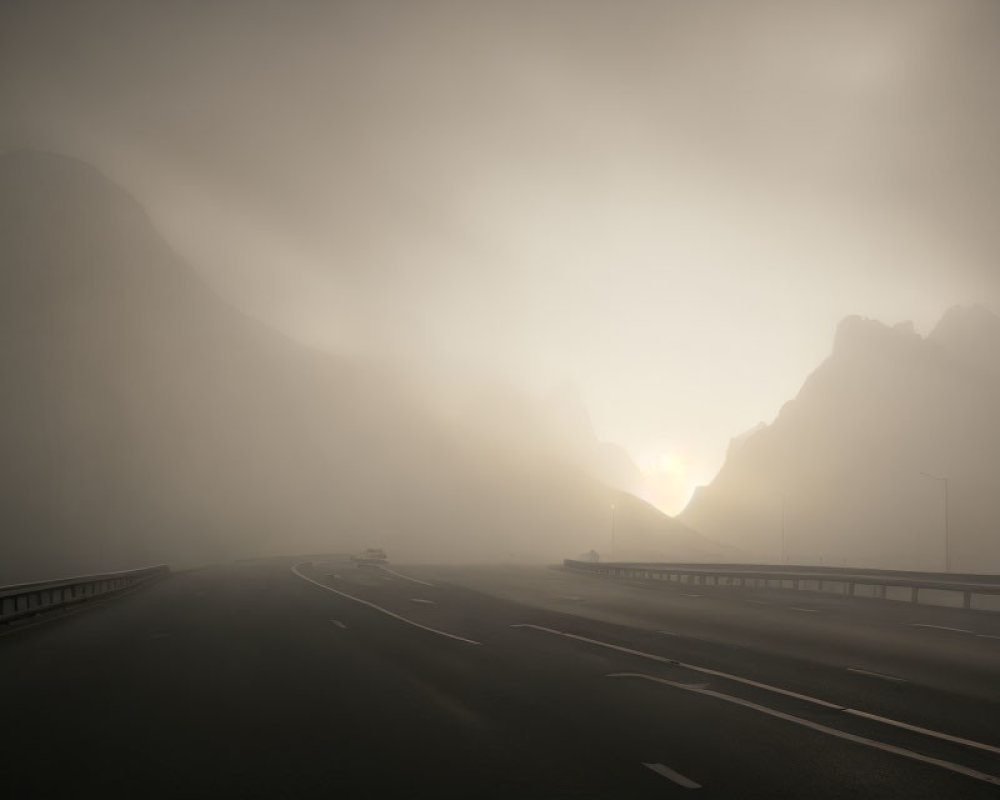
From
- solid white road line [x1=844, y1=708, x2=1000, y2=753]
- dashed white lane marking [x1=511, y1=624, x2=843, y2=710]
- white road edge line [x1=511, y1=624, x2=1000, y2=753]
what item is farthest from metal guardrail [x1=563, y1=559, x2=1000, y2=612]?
solid white road line [x1=844, y1=708, x2=1000, y2=753]

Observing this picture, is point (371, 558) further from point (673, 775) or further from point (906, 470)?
point (906, 470)

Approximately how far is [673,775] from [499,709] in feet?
11.2

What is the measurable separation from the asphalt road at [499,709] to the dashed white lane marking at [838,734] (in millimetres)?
41

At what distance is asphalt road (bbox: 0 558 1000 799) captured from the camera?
7.43 meters

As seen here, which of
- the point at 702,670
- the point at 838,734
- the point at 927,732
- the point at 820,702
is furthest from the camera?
the point at 702,670

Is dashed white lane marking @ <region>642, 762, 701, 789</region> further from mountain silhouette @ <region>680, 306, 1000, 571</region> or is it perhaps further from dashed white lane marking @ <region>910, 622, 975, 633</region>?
mountain silhouette @ <region>680, 306, 1000, 571</region>

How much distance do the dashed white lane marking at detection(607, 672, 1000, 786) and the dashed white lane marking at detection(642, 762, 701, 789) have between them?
8.37ft

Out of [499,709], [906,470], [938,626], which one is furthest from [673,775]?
[906,470]

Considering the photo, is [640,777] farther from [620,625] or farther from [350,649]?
[620,625]

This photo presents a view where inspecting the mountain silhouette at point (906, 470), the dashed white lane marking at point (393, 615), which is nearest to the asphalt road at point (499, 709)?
the dashed white lane marking at point (393, 615)

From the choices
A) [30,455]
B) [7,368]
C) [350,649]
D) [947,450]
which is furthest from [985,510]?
[7,368]

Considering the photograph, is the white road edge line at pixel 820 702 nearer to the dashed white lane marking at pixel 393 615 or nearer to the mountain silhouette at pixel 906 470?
the dashed white lane marking at pixel 393 615

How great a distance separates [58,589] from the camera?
29250 mm

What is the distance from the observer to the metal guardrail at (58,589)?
73.7 ft
